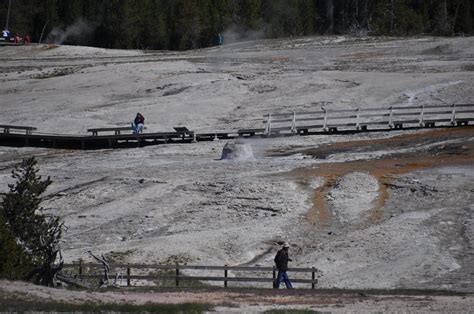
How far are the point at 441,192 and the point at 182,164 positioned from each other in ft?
33.3

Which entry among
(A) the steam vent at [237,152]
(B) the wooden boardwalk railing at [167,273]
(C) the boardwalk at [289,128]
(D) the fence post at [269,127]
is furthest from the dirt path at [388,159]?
(B) the wooden boardwalk railing at [167,273]

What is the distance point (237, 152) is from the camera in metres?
35.8

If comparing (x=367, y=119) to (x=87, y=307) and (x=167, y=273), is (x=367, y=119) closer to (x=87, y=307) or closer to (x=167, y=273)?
(x=167, y=273)

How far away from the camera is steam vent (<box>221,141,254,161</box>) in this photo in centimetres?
3572

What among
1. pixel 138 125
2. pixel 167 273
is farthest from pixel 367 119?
pixel 167 273

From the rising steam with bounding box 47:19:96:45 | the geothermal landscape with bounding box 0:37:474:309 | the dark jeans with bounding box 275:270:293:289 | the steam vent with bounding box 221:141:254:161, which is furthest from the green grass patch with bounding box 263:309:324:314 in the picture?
the rising steam with bounding box 47:19:96:45

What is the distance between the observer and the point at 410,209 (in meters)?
27.7

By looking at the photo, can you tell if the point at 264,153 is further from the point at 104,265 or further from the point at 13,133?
the point at 104,265

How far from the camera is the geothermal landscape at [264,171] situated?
2466 centimetres

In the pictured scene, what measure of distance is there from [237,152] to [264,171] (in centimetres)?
310

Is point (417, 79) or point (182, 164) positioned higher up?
point (417, 79)

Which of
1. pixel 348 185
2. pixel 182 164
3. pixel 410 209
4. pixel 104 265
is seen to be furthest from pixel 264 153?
pixel 104 265

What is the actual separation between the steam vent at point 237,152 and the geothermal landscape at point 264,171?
0.26 feet

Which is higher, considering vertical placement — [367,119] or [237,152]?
[367,119]
